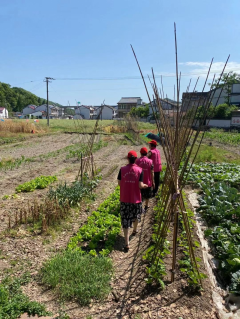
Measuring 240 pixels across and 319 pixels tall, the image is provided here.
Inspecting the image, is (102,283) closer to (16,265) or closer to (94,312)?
(94,312)

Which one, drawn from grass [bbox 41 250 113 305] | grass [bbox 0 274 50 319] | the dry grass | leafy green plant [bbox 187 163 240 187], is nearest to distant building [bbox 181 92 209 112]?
grass [bbox 41 250 113 305]

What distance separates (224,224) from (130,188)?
2364mm

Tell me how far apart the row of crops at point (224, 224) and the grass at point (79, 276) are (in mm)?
1802

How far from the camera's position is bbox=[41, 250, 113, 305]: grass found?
3666 millimetres

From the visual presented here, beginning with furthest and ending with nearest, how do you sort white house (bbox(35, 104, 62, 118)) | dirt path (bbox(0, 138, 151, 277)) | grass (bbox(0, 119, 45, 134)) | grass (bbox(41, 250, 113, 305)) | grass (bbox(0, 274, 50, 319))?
white house (bbox(35, 104, 62, 118))
grass (bbox(0, 119, 45, 134))
dirt path (bbox(0, 138, 151, 277))
grass (bbox(41, 250, 113, 305))
grass (bbox(0, 274, 50, 319))

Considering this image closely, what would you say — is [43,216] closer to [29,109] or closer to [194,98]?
[194,98]

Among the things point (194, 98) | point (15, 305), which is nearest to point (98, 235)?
point (15, 305)

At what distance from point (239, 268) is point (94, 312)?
7.33 ft

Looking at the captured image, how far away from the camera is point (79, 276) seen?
3.92m

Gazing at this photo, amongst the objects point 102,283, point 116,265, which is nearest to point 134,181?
point 116,265

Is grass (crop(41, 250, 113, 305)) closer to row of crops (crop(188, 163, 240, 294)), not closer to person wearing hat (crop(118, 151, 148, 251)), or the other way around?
person wearing hat (crop(118, 151, 148, 251))

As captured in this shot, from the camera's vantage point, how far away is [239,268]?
4113 mm

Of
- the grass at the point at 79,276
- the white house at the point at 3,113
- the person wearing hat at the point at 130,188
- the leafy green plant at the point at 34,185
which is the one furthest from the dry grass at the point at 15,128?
the white house at the point at 3,113

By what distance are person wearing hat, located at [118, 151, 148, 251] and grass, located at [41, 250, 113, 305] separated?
879mm
